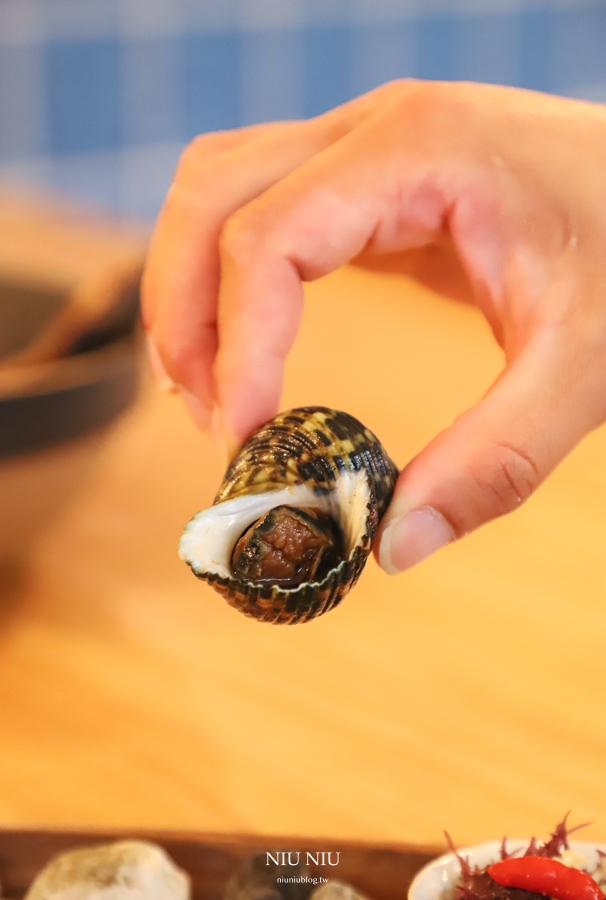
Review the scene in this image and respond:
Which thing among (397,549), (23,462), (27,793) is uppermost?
(397,549)

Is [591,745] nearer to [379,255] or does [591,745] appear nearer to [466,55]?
[379,255]

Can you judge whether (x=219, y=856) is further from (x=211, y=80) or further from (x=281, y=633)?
(x=211, y=80)

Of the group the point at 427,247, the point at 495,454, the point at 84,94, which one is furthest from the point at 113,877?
the point at 84,94

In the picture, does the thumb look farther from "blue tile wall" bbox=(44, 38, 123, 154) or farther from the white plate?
"blue tile wall" bbox=(44, 38, 123, 154)

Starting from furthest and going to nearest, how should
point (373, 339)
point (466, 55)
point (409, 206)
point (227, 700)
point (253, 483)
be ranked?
point (466, 55), point (373, 339), point (227, 700), point (409, 206), point (253, 483)

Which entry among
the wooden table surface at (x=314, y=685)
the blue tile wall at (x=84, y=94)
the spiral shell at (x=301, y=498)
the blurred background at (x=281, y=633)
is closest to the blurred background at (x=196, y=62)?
the blue tile wall at (x=84, y=94)

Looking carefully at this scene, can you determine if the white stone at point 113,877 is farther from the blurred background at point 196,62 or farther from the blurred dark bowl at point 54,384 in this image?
the blurred background at point 196,62

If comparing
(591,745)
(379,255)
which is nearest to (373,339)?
(379,255)

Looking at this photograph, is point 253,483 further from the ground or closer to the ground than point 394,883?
further from the ground
